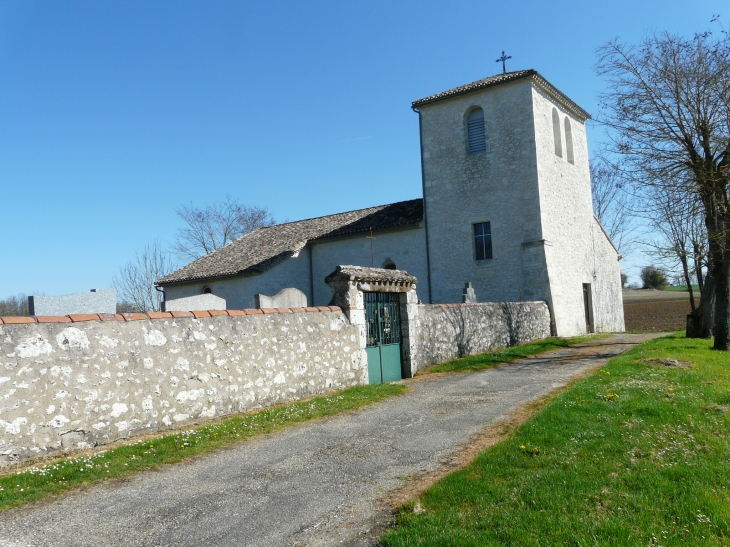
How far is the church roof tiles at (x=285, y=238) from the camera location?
2612 centimetres

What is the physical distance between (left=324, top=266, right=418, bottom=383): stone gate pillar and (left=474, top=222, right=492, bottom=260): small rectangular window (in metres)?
11.1

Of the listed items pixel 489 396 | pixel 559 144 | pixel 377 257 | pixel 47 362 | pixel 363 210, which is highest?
pixel 559 144

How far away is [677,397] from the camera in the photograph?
812 centimetres

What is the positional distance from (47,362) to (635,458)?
6.42 m

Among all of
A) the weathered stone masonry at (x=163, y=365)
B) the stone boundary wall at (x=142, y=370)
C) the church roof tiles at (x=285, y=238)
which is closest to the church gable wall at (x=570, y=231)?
the church roof tiles at (x=285, y=238)


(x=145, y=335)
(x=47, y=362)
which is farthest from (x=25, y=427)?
(x=145, y=335)

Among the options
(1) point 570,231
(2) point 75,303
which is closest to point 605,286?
(1) point 570,231

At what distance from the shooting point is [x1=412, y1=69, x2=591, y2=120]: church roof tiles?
2301cm

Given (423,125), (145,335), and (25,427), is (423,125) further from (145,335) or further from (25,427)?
(25,427)

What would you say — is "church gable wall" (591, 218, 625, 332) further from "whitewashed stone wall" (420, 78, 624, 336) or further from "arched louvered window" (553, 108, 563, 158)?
"arched louvered window" (553, 108, 563, 158)

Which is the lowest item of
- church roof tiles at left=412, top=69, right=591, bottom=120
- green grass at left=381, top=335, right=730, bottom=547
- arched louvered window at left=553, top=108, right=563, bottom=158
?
green grass at left=381, top=335, right=730, bottom=547

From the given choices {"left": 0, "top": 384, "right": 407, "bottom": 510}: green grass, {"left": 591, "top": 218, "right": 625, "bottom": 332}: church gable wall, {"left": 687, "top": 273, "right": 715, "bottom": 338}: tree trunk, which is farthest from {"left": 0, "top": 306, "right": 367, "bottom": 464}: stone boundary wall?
{"left": 591, "top": 218, "right": 625, "bottom": 332}: church gable wall

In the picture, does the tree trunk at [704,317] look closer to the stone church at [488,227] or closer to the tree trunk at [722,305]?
the tree trunk at [722,305]

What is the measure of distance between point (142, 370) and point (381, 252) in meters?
18.9
